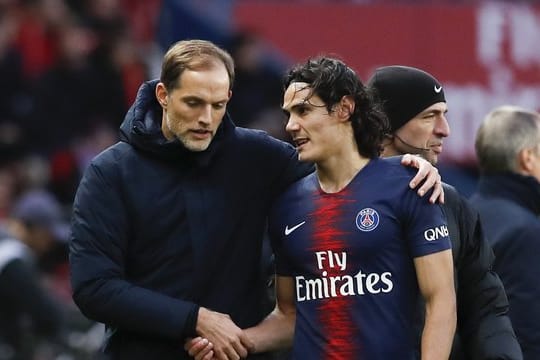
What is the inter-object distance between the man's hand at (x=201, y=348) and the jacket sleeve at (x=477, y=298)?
940mm

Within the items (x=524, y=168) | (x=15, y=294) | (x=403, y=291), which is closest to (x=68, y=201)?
(x=15, y=294)

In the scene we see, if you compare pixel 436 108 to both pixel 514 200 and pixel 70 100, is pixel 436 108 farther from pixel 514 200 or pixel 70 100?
pixel 70 100

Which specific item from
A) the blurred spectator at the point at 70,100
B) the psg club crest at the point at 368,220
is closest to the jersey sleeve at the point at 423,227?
the psg club crest at the point at 368,220

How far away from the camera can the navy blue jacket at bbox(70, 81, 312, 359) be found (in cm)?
564

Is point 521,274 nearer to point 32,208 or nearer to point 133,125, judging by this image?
point 133,125

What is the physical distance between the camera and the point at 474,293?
18.8 feet

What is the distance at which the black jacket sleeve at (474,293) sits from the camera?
567cm

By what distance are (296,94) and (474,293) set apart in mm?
987

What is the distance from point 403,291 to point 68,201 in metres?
7.98

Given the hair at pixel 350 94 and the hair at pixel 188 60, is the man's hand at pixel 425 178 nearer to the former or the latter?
the hair at pixel 350 94

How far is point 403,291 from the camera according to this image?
5.44 metres

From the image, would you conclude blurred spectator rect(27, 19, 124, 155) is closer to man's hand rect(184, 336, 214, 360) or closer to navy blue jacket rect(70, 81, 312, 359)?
navy blue jacket rect(70, 81, 312, 359)

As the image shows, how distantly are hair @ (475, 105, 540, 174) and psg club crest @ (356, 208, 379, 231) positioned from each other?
1498 mm

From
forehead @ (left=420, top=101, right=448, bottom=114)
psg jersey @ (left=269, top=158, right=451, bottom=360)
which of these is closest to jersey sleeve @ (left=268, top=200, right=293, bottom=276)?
psg jersey @ (left=269, top=158, right=451, bottom=360)
